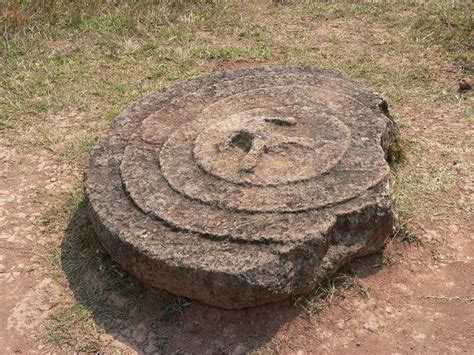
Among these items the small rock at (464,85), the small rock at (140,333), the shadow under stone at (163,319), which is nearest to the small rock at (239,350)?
the shadow under stone at (163,319)

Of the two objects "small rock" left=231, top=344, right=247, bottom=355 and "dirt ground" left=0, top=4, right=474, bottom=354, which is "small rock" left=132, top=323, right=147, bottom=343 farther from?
"small rock" left=231, top=344, right=247, bottom=355

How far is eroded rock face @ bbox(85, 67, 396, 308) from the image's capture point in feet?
10.2

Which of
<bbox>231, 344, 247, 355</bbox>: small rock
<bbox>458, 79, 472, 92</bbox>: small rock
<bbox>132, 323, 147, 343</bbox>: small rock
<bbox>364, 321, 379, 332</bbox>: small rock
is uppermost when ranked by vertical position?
<bbox>458, 79, 472, 92</bbox>: small rock

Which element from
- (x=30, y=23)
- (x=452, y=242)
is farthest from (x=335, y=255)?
(x=30, y=23)

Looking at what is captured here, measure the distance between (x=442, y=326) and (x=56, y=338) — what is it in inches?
86.9

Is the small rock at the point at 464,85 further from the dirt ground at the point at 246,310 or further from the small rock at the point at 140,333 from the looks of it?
the small rock at the point at 140,333

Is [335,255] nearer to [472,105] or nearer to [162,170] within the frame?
[162,170]

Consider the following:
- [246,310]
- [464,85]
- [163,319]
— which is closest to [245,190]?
[246,310]

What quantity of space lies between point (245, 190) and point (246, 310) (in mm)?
707

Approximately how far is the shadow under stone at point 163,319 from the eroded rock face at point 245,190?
16 centimetres

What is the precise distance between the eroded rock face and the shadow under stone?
16cm

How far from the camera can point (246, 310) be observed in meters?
3.29

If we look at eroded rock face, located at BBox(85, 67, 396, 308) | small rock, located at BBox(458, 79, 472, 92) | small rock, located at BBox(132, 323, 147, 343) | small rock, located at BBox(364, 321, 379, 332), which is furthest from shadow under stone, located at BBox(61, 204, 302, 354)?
small rock, located at BBox(458, 79, 472, 92)

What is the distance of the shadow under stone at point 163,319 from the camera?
10.5 ft
